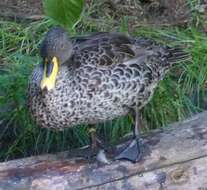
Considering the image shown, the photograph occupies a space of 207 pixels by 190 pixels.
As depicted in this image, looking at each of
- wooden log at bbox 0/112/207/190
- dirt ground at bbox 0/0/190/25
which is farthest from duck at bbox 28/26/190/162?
dirt ground at bbox 0/0/190/25

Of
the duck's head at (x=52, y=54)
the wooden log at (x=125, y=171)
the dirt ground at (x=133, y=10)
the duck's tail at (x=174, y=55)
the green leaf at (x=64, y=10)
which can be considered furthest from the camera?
the dirt ground at (x=133, y=10)

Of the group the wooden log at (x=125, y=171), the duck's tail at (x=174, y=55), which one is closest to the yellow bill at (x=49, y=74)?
the wooden log at (x=125, y=171)

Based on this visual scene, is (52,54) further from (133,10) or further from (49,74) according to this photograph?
(133,10)

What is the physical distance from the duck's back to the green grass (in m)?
0.69

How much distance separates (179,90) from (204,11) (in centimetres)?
130

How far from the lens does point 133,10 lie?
6.18 m

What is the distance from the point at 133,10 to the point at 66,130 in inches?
71.0

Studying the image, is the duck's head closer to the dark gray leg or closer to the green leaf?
the dark gray leg

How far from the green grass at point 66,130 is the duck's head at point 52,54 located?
3.08 feet

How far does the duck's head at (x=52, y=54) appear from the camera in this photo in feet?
12.2

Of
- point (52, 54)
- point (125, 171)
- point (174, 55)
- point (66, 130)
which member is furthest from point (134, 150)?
point (66, 130)

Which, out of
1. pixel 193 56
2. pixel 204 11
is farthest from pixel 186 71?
pixel 204 11

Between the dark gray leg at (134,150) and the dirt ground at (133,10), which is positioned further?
the dirt ground at (133,10)

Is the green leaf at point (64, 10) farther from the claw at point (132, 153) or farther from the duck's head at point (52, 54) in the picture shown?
the claw at point (132, 153)
